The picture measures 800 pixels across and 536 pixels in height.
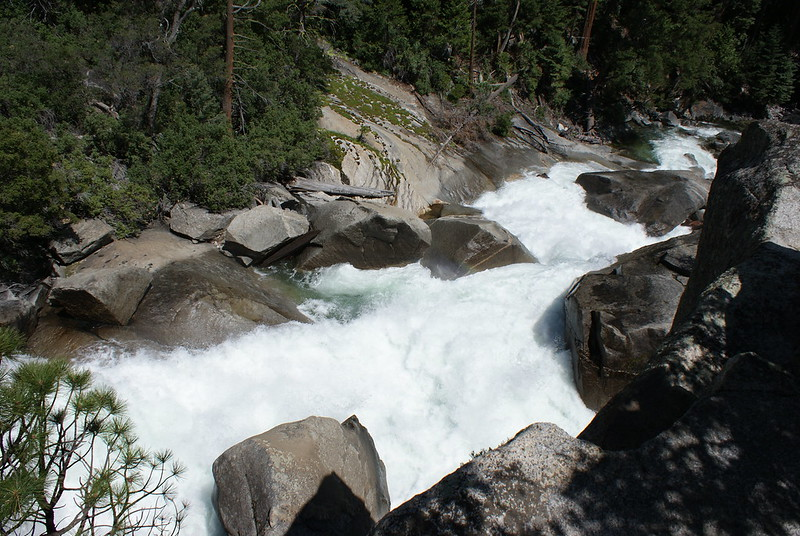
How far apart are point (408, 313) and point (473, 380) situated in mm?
2169

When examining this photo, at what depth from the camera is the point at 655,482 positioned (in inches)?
91.9

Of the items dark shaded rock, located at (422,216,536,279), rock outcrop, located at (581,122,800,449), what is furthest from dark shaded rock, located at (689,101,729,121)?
rock outcrop, located at (581,122,800,449)

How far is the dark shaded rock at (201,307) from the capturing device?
841 cm

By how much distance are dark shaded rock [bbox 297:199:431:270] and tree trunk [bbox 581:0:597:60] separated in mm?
23151

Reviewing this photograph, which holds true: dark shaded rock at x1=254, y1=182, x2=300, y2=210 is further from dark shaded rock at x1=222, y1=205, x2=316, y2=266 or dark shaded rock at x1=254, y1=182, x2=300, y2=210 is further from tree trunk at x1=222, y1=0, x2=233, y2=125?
tree trunk at x1=222, y1=0, x2=233, y2=125

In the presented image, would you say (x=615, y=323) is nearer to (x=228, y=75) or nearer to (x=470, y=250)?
(x=470, y=250)

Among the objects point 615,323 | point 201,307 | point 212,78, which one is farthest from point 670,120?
point 201,307

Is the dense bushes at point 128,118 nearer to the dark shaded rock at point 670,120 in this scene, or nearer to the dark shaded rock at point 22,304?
the dark shaded rock at point 22,304

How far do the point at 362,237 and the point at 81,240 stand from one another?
19.2 ft

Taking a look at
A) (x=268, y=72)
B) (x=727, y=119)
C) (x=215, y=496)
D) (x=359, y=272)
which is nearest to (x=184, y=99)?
(x=268, y=72)

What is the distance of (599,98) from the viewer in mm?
28234

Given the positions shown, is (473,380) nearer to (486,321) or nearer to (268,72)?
(486,321)

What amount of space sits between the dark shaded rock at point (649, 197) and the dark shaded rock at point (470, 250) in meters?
4.97

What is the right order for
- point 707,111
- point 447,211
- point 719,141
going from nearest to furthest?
point 447,211
point 719,141
point 707,111
